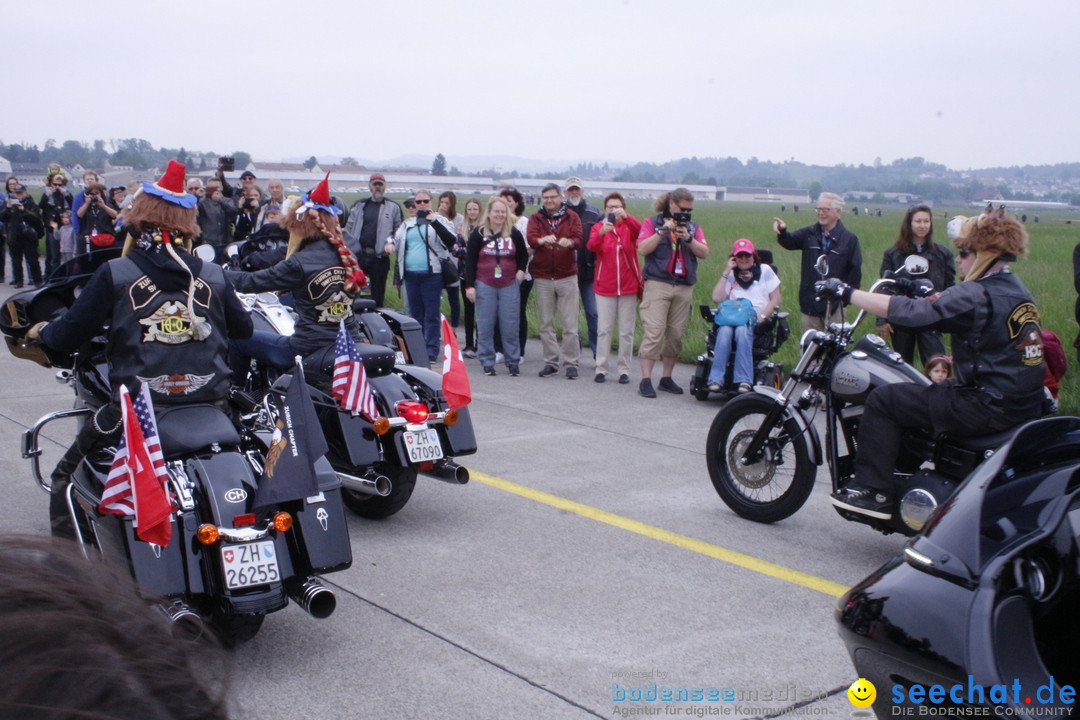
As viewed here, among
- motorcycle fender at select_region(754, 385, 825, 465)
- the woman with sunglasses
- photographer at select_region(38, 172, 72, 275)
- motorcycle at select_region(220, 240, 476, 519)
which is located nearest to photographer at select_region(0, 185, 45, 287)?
photographer at select_region(38, 172, 72, 275)

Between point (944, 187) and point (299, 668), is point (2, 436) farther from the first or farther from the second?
point (944, 187)

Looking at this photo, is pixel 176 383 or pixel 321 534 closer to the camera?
pixel 321 534

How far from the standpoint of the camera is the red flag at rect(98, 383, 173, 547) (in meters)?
3.87

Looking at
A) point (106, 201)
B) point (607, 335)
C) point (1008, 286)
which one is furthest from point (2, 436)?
point (106, 201)

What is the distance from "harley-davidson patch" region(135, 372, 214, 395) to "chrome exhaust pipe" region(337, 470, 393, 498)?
4.30ft

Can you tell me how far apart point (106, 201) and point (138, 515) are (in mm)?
14519

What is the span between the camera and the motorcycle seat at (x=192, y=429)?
14.1 feet

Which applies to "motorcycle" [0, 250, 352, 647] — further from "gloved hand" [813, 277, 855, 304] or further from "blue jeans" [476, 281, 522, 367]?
"blue jeans" [476, 281, 522, 367]

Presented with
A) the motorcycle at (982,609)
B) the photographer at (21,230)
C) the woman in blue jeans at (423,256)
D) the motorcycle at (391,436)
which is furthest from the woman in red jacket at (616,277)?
the photographer at (21,230)

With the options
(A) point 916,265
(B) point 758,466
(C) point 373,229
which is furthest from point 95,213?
(A) point 916,265

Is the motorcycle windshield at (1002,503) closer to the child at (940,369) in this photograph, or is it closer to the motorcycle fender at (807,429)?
the motorcycle fender at (807,429)

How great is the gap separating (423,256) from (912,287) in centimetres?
675

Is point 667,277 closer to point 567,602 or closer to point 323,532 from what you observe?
point 567,602

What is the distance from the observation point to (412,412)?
5793mm
